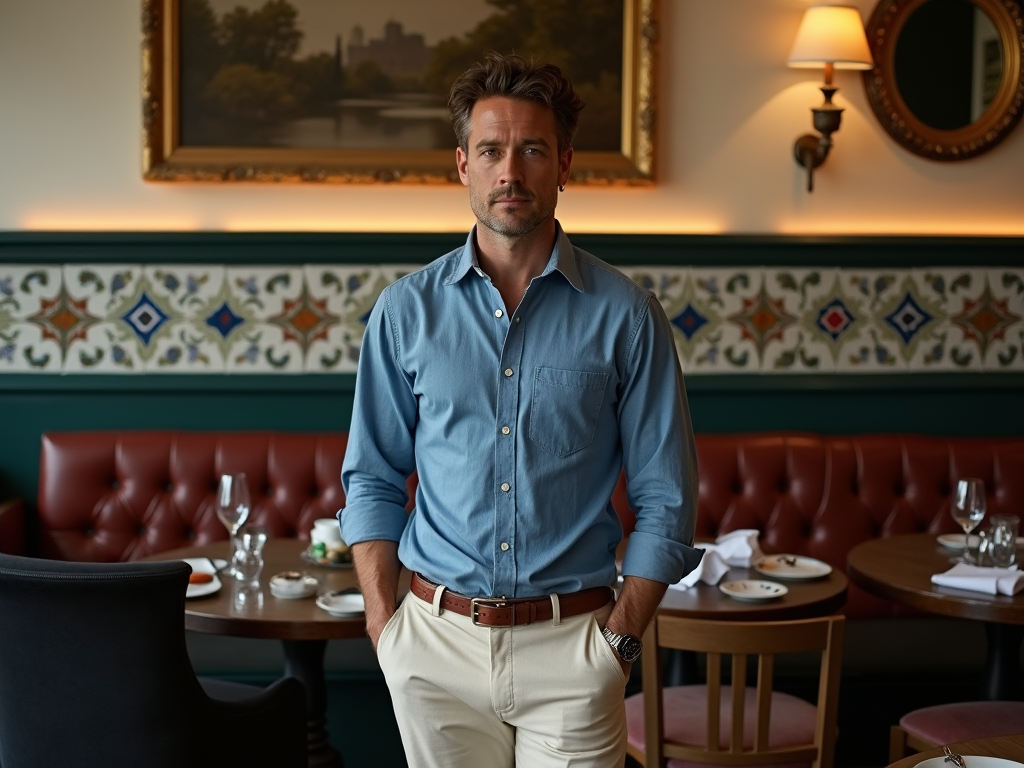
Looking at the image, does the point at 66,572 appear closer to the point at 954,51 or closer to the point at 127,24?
the point at 127,24

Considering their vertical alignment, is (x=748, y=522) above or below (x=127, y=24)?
below

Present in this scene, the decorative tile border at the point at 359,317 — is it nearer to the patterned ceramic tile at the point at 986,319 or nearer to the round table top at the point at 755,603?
the patterned ceramic tile at the point at 986,319

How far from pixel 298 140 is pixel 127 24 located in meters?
0.71

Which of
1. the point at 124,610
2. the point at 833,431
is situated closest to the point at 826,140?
the point at 833,431

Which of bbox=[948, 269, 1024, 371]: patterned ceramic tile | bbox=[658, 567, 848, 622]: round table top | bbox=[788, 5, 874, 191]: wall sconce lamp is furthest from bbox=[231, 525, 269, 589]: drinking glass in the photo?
bbox=[948, 269, 1024, 371]: patterned ceramic tile

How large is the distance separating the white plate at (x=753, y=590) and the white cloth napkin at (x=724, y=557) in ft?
0.15

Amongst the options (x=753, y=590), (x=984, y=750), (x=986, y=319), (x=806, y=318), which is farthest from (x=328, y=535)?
(x=986, y=319)

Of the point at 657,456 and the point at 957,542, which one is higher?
the point at 657,456

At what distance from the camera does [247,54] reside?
160 inches

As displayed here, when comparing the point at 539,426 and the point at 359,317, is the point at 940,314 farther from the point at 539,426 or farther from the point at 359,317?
the point at 539,426

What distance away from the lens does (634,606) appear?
6.22 feet

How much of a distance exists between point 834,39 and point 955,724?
7.69 ft

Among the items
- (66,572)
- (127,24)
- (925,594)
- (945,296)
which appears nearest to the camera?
(66,572)

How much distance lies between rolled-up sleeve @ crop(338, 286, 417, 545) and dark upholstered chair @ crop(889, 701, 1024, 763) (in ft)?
5.33
